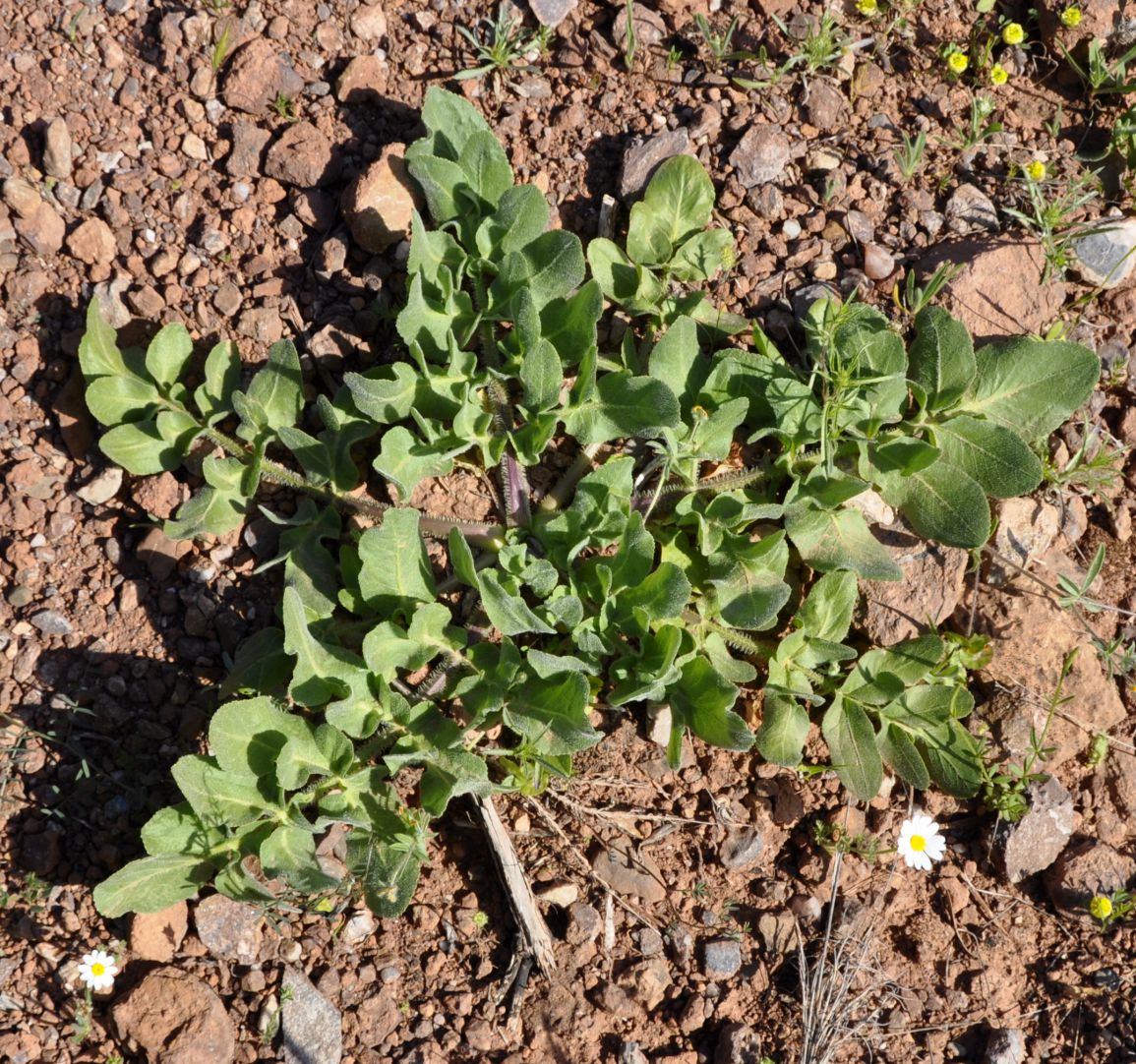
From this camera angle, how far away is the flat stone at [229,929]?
163 inches

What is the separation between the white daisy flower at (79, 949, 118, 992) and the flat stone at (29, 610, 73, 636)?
1.14 m

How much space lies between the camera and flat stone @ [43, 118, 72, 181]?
4703 millimetres

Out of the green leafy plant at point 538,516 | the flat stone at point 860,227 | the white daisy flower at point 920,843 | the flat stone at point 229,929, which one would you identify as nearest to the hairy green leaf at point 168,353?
the green leafy plant at point 538,516

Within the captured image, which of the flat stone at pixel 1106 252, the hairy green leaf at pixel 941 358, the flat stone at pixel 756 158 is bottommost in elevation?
the hairy green leaf at pixel 941 358

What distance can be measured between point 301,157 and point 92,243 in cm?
87

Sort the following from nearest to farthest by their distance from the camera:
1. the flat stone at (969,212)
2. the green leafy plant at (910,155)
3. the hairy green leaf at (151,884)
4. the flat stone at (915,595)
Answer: the hairy green leaf at (151,884), the flat stone at (915,595), the green leafy plant at (910,155), the flat stone at (969,212)

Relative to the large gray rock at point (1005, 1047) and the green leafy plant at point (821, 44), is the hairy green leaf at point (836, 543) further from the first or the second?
the green leafy plant at point (821, 44)

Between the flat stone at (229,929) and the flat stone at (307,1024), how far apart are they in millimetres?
158

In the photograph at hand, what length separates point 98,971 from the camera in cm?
404

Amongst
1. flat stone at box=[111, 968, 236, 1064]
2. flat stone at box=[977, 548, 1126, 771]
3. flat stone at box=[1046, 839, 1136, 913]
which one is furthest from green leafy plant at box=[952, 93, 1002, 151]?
flat stone at box=[111, 968, 236, 1064]

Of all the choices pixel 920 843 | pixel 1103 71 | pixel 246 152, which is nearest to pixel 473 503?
pixel 246 152

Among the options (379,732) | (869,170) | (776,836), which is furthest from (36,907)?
(869,170)

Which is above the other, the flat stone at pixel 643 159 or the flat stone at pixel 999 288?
the flat stone at pixel 643 159

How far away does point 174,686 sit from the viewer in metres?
4.45
